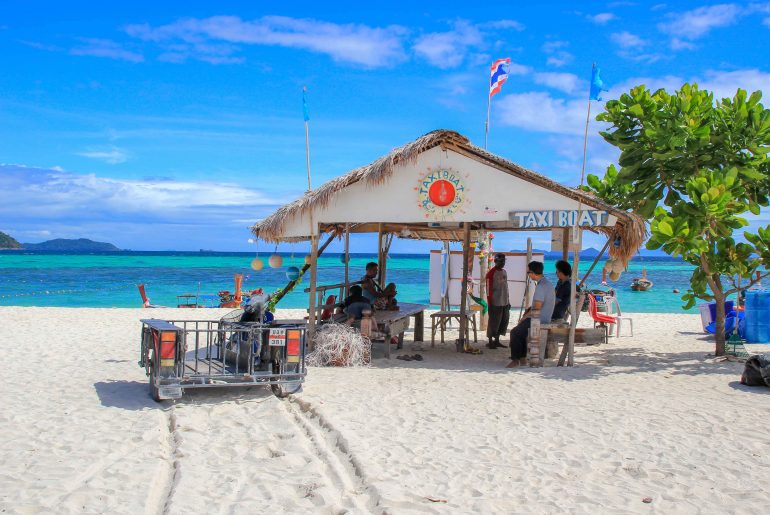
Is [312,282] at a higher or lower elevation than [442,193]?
lower

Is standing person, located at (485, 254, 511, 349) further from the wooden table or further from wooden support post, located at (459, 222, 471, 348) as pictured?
the wooden table

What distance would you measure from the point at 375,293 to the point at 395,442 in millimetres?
5744

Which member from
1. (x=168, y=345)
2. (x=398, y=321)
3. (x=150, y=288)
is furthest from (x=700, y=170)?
(x=150, y=288)

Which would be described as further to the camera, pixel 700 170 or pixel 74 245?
pixel 74 245

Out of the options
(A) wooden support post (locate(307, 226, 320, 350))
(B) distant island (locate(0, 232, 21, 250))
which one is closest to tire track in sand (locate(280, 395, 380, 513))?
(A) wooden support post (locate(307, 226, 320, 350))

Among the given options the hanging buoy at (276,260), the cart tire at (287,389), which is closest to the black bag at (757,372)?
the cart tire at (287,389)

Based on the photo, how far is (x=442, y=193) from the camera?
991cm

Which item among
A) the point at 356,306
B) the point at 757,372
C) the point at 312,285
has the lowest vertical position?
the point at 757,372

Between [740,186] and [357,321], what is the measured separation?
568cm

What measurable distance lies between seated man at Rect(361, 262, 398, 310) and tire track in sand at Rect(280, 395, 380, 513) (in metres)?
4.23

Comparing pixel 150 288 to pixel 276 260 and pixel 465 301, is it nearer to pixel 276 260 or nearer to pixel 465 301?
pixel 276 260

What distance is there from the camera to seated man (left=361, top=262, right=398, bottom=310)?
452 inches

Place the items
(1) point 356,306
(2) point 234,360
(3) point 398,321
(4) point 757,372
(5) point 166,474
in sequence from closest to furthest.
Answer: (5) point 166,474 → (4) point 757,372 → (2) point 234,360 → (1) point 356,306 → (3) point 398,321

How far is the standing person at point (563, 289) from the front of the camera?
10086mm
